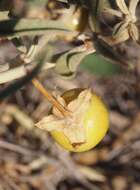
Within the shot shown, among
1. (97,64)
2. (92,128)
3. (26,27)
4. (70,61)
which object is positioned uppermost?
(26,27)

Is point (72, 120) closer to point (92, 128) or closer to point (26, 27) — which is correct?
point (92, 128)

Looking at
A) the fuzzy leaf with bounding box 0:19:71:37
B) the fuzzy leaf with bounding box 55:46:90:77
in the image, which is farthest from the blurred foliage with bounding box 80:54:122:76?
the fuzzy leaf with bounding box 0:19:71:37

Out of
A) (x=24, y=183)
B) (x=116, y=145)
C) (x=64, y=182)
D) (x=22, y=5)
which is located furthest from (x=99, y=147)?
(x=22, y=5)

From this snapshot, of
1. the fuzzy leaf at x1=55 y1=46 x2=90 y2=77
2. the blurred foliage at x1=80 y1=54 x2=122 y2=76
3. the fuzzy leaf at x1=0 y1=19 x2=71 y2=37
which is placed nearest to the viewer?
the fuzzy leaf at x1=0 y1=19 x2=71 y2=37

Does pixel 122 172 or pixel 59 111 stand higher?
pixel 59 111

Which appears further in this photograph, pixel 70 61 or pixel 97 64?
pixel 97 64

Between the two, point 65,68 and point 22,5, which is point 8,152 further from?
point 65,68

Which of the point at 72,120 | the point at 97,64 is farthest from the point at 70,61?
the point at 97,64

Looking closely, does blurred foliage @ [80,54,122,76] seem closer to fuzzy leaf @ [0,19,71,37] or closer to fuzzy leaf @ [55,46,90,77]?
fuzzy leaf @ [55,46,90,77]
